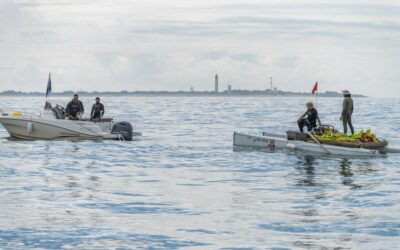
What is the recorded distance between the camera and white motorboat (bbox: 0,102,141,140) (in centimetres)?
3456

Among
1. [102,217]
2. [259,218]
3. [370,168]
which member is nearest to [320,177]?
[370,168]

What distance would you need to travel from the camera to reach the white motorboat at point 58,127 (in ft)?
113

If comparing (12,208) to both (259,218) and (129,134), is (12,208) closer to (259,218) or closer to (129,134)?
(259,218)

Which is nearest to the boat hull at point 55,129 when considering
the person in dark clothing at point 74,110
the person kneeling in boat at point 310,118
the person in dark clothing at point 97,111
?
the person in dark clothing at point 74,110

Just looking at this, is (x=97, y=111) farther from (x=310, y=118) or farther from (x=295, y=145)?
(x=310, y=118)

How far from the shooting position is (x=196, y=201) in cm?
1783

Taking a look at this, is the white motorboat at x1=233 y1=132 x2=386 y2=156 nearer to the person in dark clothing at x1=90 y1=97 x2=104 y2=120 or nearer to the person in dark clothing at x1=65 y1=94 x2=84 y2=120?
the person in dark clothing at x1=90 y1=97 x2=104 y2=120

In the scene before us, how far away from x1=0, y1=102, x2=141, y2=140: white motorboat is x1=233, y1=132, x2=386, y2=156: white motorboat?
5860mm

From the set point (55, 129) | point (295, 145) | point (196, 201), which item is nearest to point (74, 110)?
point (55, 129)

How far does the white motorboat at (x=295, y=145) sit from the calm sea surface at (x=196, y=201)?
1.68 feet

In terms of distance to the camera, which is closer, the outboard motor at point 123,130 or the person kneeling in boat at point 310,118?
the person kneeling in boat at point 310,118

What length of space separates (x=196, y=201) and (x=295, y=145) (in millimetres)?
13717

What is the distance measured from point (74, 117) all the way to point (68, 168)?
1023cm

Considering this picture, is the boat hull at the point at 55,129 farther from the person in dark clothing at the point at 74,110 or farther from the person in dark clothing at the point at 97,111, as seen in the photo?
the person in dark clothing at the point at 97,111
